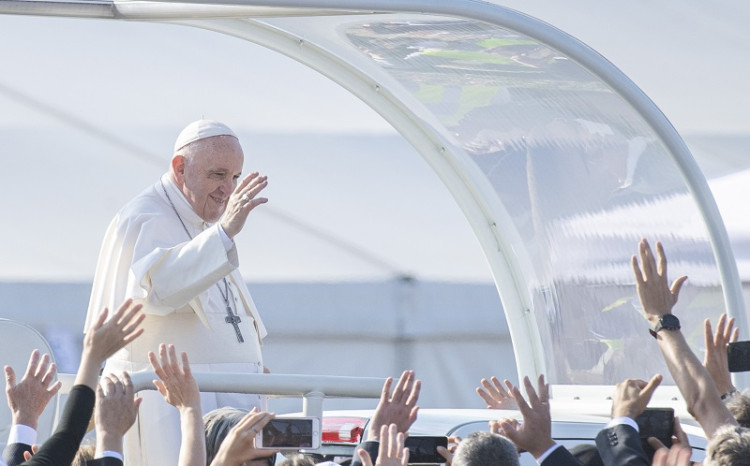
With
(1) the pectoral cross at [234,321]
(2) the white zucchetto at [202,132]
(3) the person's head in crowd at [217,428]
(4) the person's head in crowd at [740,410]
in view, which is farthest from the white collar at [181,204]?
(4) the person's head in crowd at [740,410]

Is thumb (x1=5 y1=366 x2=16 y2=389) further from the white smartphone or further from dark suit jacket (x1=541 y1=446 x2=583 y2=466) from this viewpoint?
dark suit jacket (x1=541 y1=446 x2=583 y2=466)

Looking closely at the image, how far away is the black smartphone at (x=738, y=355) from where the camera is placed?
11.0ft

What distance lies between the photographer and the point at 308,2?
3439 millimetres

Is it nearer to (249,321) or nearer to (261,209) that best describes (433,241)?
(261,209)

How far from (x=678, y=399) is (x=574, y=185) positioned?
878 mm

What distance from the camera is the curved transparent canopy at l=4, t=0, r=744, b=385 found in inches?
165

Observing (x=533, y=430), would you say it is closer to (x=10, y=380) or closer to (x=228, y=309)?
(x=10, y=380)

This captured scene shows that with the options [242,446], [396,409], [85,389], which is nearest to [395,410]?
[396,409]

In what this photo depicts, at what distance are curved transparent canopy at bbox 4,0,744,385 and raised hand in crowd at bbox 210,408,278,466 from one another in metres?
1.59

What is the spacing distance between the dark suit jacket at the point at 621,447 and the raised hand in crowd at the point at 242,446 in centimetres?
77

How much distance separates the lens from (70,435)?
8.46ft

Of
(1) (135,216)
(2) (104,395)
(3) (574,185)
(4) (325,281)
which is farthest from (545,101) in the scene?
(4) (325,281)

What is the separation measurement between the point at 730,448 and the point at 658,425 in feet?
2.35

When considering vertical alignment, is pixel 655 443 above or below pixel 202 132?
below
